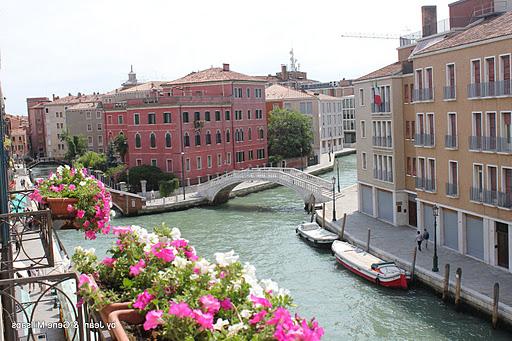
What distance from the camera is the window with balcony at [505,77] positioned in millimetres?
18408

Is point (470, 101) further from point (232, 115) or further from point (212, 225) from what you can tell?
point (232, 115)

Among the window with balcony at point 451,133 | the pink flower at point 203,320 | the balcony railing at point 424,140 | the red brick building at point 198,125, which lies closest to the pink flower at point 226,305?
the pink flower at point 203,320

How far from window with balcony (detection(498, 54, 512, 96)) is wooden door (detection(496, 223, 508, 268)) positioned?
3.61 meters

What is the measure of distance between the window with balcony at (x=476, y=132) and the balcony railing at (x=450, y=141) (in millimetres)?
1032

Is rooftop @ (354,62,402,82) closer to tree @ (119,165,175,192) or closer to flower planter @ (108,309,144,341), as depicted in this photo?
tree @ (119,165,175,192)

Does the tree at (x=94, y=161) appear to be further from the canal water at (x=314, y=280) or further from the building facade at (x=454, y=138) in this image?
the building facade at (x=454, y=138)

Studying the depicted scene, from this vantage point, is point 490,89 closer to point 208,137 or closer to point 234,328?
point 234,328

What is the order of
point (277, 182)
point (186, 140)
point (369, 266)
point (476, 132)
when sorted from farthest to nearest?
point (186, 140)
point (277, 182)
point (369, 266)
point (476, 132)

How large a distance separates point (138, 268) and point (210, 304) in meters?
1.02

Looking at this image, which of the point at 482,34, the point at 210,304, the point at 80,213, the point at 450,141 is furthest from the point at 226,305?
the point at 450,141

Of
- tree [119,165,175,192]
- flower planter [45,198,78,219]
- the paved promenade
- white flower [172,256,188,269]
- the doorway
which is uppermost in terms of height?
flower planter [45,198,78,219]

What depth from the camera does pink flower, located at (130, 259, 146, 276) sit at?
4.04 m

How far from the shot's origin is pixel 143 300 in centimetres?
358

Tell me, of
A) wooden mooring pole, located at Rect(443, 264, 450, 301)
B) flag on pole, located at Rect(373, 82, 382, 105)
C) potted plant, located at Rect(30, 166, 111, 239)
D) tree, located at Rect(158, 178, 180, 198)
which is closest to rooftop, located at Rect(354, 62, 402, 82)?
flag on pole, located at Rect(373, 82, 382, 105)
